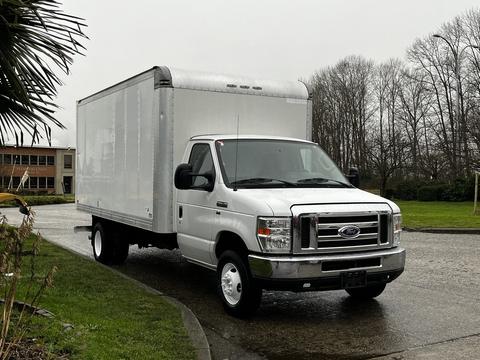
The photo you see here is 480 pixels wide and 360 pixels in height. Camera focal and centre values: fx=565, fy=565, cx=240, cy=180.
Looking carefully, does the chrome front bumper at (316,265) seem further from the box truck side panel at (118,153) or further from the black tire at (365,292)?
the box truck side panel at (118,153)

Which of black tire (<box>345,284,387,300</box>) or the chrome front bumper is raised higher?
the chrome front bumper

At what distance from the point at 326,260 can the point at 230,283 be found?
1.25 metres

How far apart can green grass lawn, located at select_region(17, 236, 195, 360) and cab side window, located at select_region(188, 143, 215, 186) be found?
5.42ft

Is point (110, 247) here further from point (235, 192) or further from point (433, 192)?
point (433, 192)

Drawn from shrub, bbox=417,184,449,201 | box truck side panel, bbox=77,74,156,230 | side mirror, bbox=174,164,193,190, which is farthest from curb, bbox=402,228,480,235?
shrub, bbox=417,184,449,201

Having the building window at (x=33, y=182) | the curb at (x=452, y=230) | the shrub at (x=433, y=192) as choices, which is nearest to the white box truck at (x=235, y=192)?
the curb at (x=452, y=230)

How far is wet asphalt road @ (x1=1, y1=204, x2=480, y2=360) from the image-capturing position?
18.2 feet

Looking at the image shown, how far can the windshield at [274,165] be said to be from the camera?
281 inches

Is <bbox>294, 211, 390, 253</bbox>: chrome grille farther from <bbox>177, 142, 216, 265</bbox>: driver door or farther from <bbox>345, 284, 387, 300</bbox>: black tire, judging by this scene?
<bbox>177, 142, 216, 265</bbox>: driver door

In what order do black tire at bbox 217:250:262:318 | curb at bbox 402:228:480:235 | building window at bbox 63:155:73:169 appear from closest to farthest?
1. black tire at bbox 217:250:262:318
2. curb at bbox 402:228:480:235
3. building window at bbox 63:155:73:169

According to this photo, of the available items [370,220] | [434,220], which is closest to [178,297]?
[370,220]

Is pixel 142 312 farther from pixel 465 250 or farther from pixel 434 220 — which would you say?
pixel 434 220

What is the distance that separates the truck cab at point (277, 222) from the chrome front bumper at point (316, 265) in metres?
0.01

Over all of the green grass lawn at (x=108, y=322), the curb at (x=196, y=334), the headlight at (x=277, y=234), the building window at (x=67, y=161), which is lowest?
the curb at (x=196, y=334)
